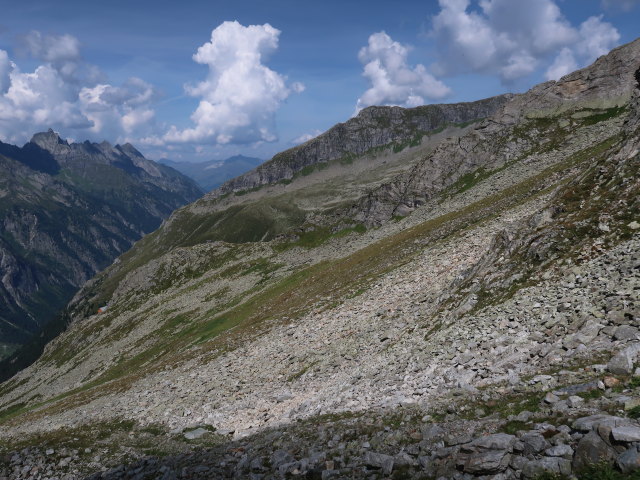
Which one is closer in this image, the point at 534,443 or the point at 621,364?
the point at 534,443

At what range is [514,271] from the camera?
23656 millimetres

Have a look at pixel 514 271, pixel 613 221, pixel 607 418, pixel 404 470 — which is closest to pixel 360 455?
pixel 404 470

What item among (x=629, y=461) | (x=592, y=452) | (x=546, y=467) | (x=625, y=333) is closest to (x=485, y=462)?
(x=546, y=467)

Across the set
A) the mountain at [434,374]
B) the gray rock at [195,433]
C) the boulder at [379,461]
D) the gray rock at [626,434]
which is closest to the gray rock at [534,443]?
the mountain at [434,374]

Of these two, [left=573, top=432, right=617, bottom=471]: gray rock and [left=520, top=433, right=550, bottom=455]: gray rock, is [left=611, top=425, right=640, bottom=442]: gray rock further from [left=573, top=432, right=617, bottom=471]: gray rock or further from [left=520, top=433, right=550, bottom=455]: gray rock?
[left=520, top=433, right=550, bottom=455]: gray rock

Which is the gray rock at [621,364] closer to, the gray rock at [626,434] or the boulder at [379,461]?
the gray rock at [626,434]

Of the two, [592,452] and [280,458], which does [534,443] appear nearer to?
[592,452]

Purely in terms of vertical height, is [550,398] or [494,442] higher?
[494,442]

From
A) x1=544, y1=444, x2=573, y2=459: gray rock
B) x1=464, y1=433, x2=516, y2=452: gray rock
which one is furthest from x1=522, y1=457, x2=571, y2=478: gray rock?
x1=464, y1=433, x2=516, y2=452: gray rock

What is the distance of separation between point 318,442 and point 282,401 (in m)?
10.4

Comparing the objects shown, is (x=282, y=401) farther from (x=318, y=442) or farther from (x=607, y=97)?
(x=607, y=97)

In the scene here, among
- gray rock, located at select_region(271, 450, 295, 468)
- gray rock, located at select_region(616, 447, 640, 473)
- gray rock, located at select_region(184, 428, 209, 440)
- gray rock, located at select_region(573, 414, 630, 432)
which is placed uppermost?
gray rock, located at select_region(616, 447, 640, 473)

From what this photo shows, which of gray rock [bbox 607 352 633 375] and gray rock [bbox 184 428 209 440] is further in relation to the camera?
gray rock [bbox 184 428 209 440]

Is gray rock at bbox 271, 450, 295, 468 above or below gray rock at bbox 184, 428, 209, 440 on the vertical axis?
above
